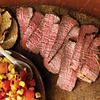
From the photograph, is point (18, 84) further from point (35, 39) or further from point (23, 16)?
point (23, 16)

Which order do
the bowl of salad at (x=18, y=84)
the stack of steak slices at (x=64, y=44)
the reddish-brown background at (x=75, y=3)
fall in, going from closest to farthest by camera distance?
the bowl of salad at (x=18, y=84) → the stack of steak slices at (x=64, y=44) → the reddish-brown background at (x=75, y=3)

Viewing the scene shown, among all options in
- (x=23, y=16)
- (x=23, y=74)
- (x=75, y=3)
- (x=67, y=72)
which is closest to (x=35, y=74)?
(x=23, y=74)

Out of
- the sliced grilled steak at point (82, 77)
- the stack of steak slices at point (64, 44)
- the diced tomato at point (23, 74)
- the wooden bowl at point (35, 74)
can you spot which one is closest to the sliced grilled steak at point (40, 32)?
the stack of steak slices at point (64, 44)

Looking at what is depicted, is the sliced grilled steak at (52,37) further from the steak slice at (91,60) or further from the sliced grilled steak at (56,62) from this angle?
the steak slice at (91,60)

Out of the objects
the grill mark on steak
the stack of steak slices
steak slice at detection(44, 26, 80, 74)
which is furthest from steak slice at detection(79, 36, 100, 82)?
the grill mark on steak

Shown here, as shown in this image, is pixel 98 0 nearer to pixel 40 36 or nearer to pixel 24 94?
pixel 40 36

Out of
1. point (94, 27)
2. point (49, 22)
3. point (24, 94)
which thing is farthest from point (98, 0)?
point (24, 94)
